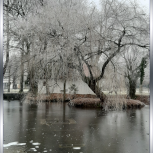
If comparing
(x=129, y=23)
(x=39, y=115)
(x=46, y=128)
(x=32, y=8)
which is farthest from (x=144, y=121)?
(x=32, y=8)

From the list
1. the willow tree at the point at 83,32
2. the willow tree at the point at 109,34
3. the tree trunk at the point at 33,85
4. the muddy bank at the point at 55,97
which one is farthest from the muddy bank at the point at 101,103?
the tree trunk at the point at 33,85

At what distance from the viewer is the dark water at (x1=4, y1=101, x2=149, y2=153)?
6.91 feet

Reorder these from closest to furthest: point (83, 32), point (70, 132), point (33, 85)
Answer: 1. point (70, 132)
2. point (83, 32)
3. point (33, 85)

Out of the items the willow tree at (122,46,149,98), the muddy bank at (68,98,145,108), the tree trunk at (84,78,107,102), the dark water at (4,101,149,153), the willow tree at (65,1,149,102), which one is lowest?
the dark water at (4,101,149,153)

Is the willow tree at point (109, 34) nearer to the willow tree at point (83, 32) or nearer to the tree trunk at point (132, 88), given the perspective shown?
the willow tree at point (83, 32)

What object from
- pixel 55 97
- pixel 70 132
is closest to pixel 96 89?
pixel 55 97

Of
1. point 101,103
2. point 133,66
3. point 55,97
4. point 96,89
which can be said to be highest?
point 133,66

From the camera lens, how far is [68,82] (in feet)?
15.2

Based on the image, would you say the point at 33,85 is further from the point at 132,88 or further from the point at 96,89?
the point at 132,88

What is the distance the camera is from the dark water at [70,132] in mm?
2105

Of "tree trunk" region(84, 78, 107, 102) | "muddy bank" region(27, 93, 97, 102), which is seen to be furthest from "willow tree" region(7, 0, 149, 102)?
"muddy bank" region(27, 93, 97, 102)

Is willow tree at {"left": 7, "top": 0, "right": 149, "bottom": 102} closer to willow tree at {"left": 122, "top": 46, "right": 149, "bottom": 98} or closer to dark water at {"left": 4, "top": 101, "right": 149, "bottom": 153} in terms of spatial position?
willow tree at {"left": 122, "top": 46, "right": 149, "bottom": 98}

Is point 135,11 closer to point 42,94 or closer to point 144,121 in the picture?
point 144,121

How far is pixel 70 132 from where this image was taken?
8.92ft
